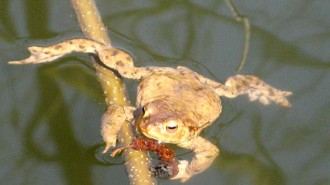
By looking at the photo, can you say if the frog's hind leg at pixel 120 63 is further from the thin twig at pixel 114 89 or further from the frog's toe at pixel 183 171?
the frog's toe at pixel 183 171

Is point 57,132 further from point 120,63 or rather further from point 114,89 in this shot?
point 114,89

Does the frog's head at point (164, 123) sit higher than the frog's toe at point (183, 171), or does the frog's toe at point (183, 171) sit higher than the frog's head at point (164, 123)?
the frog's head at point (164, 123)

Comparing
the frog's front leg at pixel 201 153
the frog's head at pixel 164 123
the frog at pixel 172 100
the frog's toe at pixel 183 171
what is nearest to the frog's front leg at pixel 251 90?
the frog at pixel 172 100

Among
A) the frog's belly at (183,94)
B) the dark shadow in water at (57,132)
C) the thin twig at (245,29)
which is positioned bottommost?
the dark shadow in water at (57,132)

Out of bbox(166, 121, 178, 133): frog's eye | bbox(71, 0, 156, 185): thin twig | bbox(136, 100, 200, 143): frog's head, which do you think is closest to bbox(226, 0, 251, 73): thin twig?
bbox(71, 0, 156, 185): thin twig

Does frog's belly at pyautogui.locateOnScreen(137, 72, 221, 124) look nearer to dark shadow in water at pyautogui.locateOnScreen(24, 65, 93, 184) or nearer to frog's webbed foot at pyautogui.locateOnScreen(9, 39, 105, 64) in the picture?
frog's webbed foot at pyautogui.locateOnScreen(9, 39, 105, 64)

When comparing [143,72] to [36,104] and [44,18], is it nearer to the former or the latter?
[36,104]
